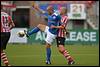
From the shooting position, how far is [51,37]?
17188 millimetres

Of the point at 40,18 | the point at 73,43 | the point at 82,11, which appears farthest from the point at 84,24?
the point at 73,43

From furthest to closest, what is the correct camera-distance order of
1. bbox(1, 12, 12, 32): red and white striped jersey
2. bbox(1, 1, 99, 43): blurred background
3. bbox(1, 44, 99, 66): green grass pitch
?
bbox(1, 1, 99, 43): blurred background
bbox(1, 44, 99, 66): green grass pitch
bbox(1, 12, 12, 32): red and white striped jersey

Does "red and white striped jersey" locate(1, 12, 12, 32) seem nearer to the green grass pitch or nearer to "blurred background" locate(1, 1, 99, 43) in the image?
the green grass pitch

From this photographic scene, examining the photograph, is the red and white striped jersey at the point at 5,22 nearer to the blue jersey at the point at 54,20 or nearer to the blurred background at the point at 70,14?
the blue jersey at the point at 54,20

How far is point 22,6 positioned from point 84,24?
6.72 m

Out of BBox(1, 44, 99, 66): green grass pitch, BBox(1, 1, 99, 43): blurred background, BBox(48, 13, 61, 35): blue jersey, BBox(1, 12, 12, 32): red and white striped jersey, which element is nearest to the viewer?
BBox(1, 12, 12, 32): red and white striped jersey

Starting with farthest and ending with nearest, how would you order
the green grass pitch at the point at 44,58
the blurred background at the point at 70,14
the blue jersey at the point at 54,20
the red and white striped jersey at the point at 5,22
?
the blurred background at the point at 70,14
the green grass pitch at the point at 44,58
the blue jersey at the point at 54,20
the red and white striped jersey at the point at 5,22

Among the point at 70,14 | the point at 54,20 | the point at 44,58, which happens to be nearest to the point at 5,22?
the point at 54,20

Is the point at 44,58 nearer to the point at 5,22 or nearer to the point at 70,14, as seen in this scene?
the point at 5,22

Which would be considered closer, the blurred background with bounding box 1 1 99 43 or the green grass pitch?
the green grass pitch

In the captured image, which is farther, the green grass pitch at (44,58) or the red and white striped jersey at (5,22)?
the green grass pitch at (44,58)

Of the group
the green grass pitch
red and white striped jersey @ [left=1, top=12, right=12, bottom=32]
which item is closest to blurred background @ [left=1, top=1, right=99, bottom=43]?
the green grass pitch

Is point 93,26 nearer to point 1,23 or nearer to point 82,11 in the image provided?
point 82,11

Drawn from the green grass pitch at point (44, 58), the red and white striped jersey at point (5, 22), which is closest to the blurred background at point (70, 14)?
the green grass pitch at point (44, 58)
